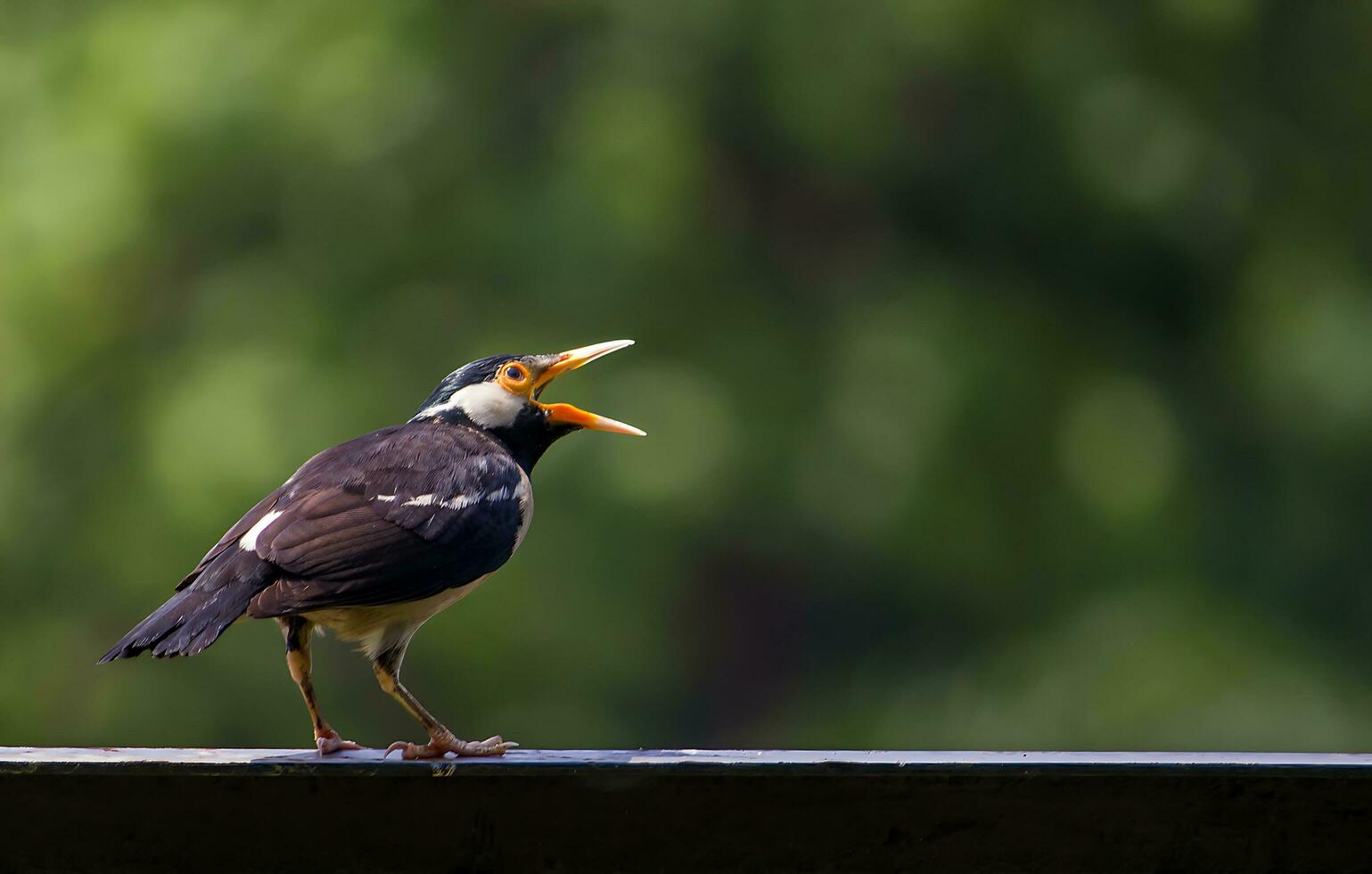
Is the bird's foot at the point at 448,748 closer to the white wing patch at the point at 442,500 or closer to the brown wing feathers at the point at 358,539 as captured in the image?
the brown wing feathers at the point at 358,539

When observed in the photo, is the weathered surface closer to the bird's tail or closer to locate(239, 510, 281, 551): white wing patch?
the bird's tail

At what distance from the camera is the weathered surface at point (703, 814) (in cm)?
242

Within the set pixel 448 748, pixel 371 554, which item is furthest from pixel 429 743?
pixel 371 554

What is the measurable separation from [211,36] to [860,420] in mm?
4184

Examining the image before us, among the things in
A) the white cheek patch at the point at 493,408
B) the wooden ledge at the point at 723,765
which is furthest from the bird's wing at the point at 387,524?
the wooden ledge at the point at 723,765

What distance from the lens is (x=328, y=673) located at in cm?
977

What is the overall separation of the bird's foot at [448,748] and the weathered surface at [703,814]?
0.59 m

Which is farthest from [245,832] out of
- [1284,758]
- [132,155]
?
[132,155]

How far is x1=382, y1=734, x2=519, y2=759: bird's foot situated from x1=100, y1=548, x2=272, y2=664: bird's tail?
0.37 m

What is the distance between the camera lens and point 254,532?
10.5 ft

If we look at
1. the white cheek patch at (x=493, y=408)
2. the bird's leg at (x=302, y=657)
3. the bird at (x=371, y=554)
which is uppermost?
the white cheek patch at (x=493, y=408)

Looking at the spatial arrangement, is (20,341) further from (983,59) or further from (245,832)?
(245,832)

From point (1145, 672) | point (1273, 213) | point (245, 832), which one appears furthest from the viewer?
point (1273, 213)

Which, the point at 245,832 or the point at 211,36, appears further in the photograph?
the point at 211,36
